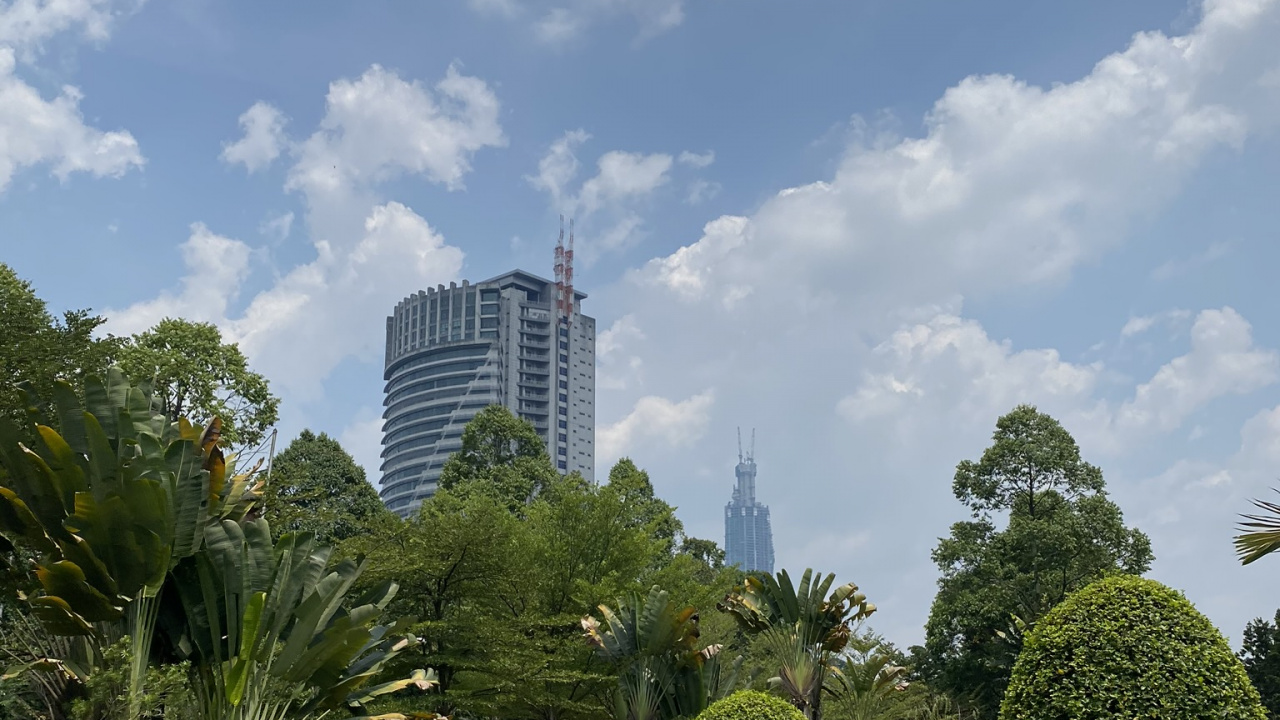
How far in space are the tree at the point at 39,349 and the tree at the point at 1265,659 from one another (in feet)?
117

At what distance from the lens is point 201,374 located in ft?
96.6

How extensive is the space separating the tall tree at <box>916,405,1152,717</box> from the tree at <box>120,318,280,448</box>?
22.8 meters

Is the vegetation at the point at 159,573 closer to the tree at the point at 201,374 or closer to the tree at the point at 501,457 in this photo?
the tree at the point at 201,374

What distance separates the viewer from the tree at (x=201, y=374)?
28.3 meters

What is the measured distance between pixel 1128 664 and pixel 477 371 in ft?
446

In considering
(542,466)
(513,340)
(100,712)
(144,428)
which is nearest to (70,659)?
(100,712)

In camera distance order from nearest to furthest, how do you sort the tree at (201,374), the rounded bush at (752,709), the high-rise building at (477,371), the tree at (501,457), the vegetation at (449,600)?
the vegetation at (449,600) < the rounded bush at (752,709) < the tree at (201,374) < the tree at (501,457) < the high-rise building at (477,371)

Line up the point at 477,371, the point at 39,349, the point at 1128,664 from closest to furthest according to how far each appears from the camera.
Result: 1. the point at 1128,664
2. the point at 39,349
3. the point at 477,371

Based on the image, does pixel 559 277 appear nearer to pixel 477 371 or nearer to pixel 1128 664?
pixel 477 371

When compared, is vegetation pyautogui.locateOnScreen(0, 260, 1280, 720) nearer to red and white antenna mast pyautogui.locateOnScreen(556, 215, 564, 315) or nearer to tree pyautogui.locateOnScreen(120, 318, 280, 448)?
tree pyautogui.locateOnScreen(120, 318, 280, 448)

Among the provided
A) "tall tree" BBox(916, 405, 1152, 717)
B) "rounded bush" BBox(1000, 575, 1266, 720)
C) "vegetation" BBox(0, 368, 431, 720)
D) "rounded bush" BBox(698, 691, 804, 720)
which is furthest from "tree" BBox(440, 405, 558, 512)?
"rounded bush" BBox(1000, 575, 1266, 720)

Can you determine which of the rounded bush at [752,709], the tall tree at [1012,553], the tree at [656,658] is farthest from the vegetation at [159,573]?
the tall tree at [1012,553]

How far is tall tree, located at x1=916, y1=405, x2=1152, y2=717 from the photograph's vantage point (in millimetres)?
31297

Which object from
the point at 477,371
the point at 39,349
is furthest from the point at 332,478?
the point at 477,371
